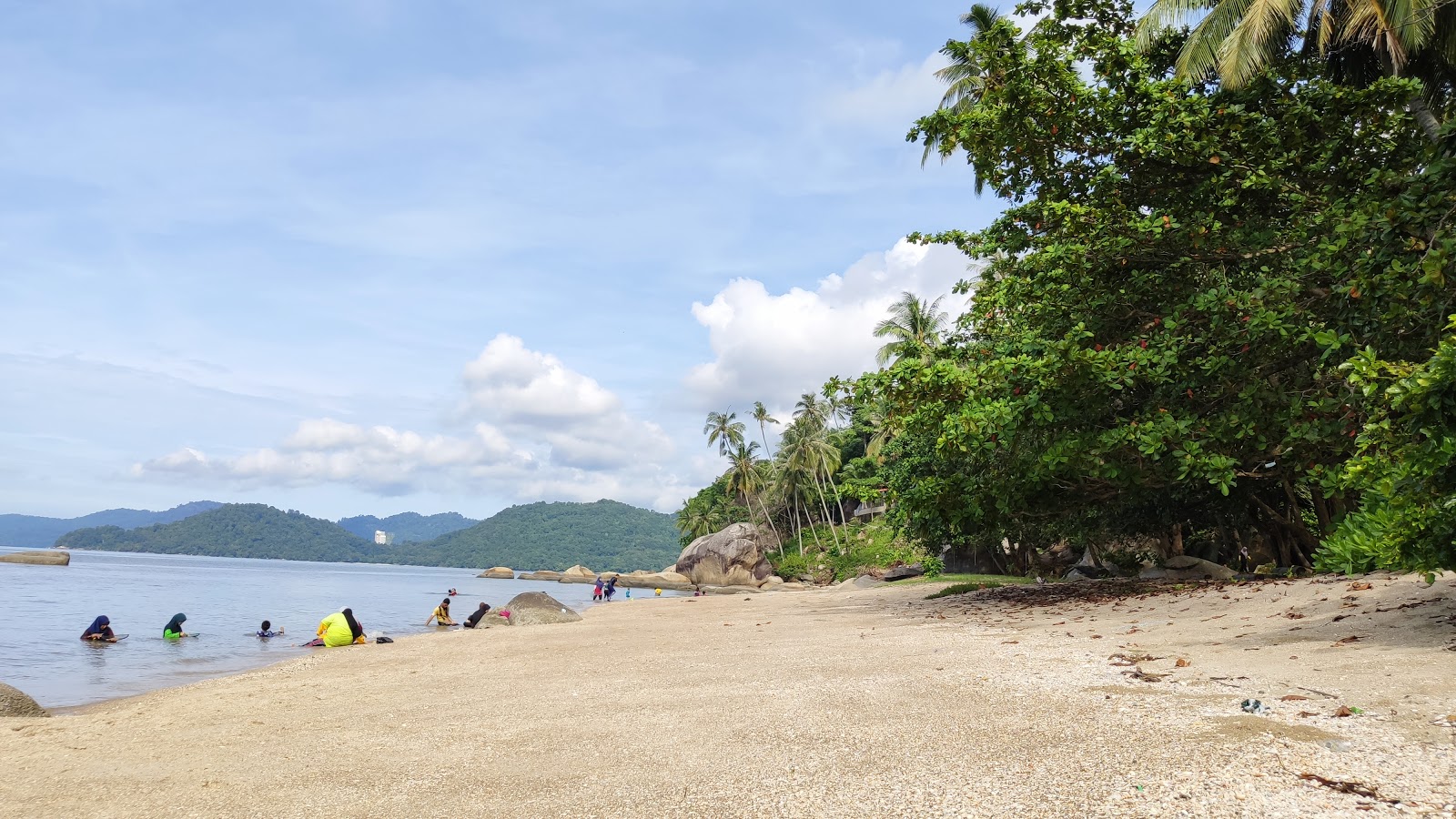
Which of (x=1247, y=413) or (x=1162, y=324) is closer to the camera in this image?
(x=1247, y=413)

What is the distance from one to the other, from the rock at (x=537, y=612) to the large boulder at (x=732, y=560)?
4140cm

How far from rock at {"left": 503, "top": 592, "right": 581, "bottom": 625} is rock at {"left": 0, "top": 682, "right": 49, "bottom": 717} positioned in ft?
43.3

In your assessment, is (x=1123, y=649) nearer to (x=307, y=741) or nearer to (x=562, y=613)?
(x=307, y=741)

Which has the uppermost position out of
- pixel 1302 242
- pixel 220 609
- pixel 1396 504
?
pixel 1302 242

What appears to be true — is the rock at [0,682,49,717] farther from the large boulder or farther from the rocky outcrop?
the large boulder

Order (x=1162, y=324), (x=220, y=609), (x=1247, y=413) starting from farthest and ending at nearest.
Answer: (x=220, y=609)
(x=1162, y=324)
(x=1247, y=413)

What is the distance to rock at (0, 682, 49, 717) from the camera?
914 centimetres

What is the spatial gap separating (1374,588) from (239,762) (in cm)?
1268

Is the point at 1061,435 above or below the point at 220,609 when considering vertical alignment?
above

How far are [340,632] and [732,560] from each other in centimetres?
4811

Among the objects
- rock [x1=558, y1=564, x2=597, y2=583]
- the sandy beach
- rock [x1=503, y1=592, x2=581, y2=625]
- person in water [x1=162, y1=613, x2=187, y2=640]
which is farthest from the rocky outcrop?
rock [x1=558, y1=564, x2=597, y2=583]

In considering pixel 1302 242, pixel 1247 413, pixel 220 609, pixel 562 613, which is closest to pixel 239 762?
pixel 1247 413

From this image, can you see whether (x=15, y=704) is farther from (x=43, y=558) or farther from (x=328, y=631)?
(x=43, y=558)

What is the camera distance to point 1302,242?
505 inches
